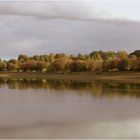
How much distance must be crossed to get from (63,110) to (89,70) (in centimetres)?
7596

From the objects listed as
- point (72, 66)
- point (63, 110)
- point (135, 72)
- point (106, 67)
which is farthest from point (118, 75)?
point (63, 110)

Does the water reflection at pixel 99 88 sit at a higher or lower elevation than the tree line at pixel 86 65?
lower

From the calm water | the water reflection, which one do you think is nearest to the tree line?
the water reflection

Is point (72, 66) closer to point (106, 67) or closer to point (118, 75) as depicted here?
point (106, 67)

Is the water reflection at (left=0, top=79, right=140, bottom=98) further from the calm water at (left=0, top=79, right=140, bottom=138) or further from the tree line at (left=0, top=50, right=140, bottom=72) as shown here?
the tree line at (left=0, top=50, right=140, bottom=72)

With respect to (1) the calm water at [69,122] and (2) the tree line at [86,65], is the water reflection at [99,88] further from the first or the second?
(2) the tree line at [86,65]

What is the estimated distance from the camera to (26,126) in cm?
1738

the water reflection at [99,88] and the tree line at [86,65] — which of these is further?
the tree line at [86,65]

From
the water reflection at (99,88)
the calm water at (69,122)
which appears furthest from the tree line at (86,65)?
the calm water at (69,122)

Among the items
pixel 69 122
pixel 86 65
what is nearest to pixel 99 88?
pixel 69 122

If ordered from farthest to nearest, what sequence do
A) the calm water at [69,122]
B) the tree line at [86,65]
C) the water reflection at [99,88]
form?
the tree line at [86,65] < the water reflection at [99,88] < the calm water at [69,122]

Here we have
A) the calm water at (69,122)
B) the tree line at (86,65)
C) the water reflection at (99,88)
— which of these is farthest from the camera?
the tree line at (86,65)

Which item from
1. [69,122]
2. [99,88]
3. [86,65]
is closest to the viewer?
[69,122]

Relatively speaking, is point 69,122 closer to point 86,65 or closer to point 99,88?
point 99,88
